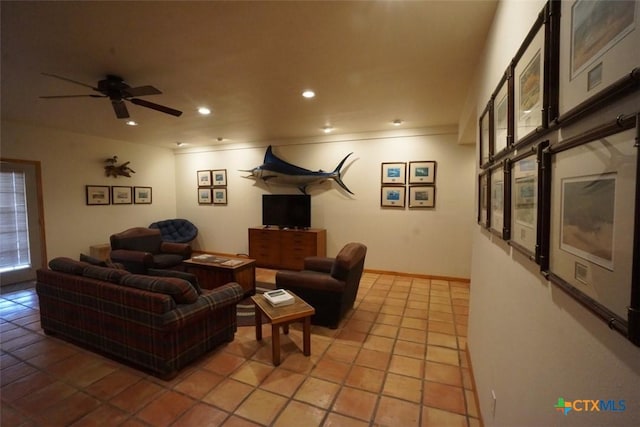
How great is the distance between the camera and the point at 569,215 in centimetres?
77

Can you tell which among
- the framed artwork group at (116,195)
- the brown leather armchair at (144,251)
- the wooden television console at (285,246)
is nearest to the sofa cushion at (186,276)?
the brown leather armchair at (144,251)

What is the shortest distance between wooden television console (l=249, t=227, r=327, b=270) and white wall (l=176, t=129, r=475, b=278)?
0.48 meters

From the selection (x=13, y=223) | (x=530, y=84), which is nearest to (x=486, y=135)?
(x=530, y=84)

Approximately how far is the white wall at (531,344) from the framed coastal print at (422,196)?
2.80 m

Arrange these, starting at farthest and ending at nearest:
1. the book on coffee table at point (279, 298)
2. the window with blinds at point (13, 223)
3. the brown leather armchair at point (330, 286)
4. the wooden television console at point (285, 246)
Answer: the wooden television console at point (285, 246)
the window with blinds at point (13, 223)
the brown leather armchair at point (330, 286)
the book on coffee table at point (279, 298)

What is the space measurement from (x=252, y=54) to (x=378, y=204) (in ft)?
11.3

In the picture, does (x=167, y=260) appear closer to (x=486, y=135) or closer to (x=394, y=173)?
(x=394, y=173)

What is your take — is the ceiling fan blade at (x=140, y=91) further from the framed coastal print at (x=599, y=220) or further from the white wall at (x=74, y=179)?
the white wall at (x=74, y=179)

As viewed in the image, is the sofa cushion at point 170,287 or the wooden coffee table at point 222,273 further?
the wooden coffee table at point 222,273

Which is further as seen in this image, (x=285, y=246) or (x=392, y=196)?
(x=285, y=246)

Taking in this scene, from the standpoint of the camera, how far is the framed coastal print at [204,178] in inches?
260

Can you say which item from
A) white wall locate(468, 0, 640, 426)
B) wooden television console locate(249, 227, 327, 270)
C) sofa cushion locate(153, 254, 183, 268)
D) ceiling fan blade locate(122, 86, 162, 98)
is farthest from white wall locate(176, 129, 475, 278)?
ceiling fan blade locate(122, 86, 162, 98)

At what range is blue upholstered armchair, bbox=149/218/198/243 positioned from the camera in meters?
6.27

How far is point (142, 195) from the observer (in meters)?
6.29
